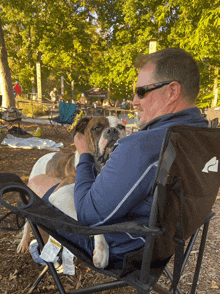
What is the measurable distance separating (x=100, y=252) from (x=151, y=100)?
108 cm

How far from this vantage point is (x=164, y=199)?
3.57 ft

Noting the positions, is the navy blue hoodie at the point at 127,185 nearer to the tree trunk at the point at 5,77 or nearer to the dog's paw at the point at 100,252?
the dog's paw at the point at 100,252

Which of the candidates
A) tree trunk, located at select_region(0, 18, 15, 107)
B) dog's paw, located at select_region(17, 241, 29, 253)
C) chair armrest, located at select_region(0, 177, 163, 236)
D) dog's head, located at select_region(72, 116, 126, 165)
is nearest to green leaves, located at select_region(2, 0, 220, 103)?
tree trunk, located at select_region(0, 18, 15, 107)

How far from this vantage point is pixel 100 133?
2.75m

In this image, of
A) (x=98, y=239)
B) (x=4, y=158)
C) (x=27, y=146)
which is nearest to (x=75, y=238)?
(x=98, y=239)

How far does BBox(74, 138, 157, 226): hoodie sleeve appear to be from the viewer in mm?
1178

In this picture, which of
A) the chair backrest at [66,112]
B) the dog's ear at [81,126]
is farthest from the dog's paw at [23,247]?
the chair backrest at [66,112]

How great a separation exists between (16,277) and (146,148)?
2.07 m

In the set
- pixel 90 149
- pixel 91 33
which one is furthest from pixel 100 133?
pixel 91 33

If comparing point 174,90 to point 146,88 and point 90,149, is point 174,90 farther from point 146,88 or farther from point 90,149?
point 90,149

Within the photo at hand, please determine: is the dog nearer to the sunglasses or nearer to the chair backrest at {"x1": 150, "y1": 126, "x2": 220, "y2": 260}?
the sunglasses

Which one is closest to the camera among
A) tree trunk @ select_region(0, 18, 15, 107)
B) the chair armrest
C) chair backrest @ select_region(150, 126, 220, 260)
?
chair backrest @ select_region(150, 126, 220, 260)

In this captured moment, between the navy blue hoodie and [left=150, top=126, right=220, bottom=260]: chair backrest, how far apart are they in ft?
0.43

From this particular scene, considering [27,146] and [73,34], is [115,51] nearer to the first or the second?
[73,34]
